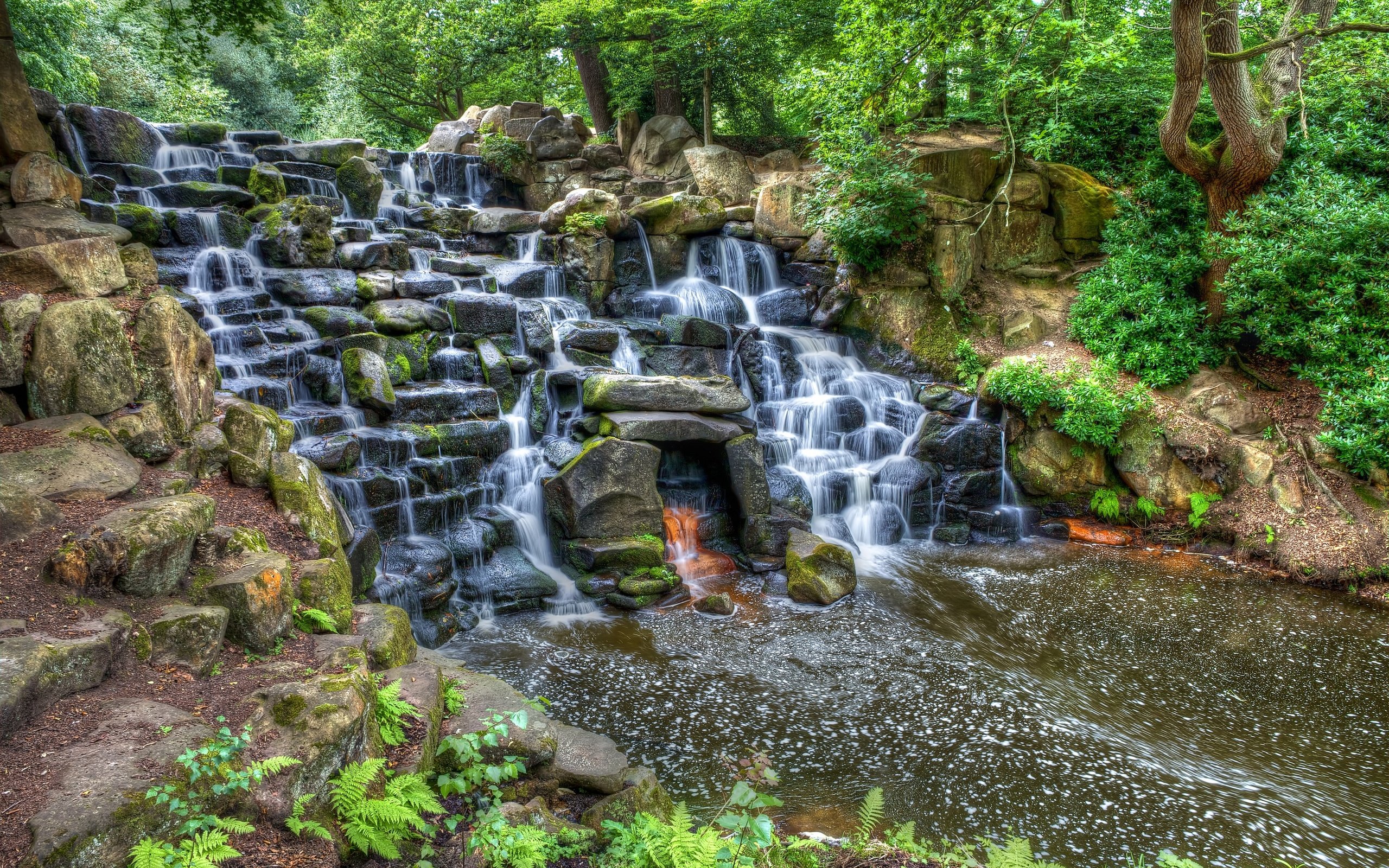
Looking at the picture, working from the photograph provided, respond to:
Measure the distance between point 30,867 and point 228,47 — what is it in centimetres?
2554

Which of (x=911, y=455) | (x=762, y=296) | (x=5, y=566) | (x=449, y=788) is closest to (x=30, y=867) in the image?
(x=449, y=788)

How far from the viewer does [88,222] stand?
695cm

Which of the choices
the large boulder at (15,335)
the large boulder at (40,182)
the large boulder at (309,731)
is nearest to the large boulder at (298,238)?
the large boulder at (40,182)

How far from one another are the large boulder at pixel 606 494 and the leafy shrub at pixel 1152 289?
7.17m

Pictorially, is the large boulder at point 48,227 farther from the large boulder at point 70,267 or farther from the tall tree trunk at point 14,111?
the tall tree trunk at point 14,111

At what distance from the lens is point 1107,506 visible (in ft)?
32.3

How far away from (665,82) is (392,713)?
56.4 feet

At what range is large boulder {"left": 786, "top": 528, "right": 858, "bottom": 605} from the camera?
25.5 feet

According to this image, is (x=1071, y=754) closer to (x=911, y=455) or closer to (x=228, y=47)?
(x=911, y=455)

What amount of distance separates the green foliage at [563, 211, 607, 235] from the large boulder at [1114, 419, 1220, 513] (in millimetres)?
8804

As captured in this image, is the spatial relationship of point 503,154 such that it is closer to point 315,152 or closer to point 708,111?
point 315,152

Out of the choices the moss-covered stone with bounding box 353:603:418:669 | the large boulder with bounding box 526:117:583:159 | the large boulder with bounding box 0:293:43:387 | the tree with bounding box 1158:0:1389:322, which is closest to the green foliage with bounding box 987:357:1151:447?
the tree with bounding box 1158:0:1389:322

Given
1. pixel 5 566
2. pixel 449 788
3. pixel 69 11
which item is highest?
pixel 69 11

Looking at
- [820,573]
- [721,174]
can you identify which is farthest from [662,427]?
[721,174]
